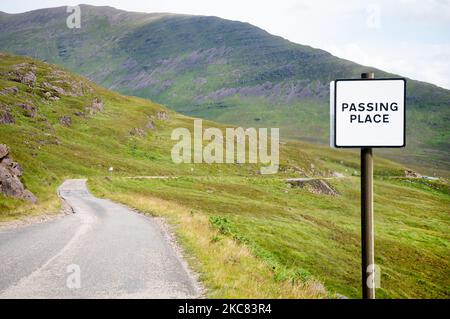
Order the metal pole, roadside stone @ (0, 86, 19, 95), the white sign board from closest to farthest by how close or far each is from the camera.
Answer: the white sign board → the metal pole → roadside stone @ (0, 86, 19, 95)

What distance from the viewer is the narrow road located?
1122cm

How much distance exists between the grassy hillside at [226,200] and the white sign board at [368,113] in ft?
17.1

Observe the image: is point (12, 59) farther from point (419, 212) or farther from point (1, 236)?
point (1, 236)

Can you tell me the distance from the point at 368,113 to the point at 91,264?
443 inches

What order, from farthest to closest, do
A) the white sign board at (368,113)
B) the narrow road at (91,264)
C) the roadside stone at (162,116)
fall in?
1. the roadside stone at (162,116)
2. the narrow road at (91,264)
3. the white sign board at (368,113)

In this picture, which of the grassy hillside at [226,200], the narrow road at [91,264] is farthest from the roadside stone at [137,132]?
the narrow road at [91,264]

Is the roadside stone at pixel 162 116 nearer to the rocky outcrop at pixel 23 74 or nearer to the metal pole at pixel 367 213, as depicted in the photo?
the rocky outcrop at pixel 23 74

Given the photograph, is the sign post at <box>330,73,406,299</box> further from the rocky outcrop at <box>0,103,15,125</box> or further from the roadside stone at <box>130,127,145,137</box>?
the roadside stone at <box>130,127,145,137</box>

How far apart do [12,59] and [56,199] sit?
135081 mm

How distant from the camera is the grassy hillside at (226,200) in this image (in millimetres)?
20219

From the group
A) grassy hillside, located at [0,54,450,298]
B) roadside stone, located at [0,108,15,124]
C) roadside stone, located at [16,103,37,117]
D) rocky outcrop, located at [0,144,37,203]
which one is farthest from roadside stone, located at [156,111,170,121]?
rocky outcrop, located at [0,144,37,203]

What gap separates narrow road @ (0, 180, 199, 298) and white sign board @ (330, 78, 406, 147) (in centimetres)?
597

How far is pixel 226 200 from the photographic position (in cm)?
6356
